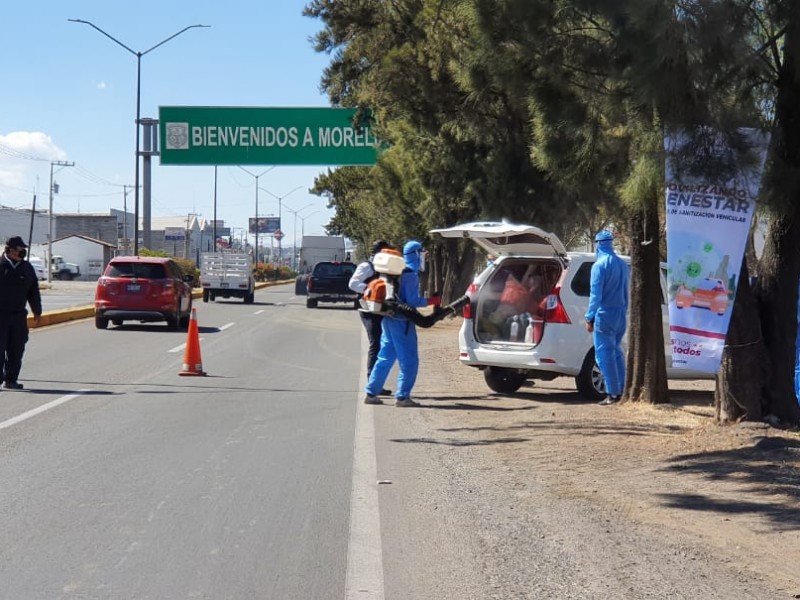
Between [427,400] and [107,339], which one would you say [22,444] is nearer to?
[427,400]

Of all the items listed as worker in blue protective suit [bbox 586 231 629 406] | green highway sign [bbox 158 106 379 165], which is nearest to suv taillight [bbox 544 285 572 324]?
worker in blue protective suit [bbox 586 231 629 406]

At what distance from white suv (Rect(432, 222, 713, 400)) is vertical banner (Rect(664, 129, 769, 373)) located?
3596mm

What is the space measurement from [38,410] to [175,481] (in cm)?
411

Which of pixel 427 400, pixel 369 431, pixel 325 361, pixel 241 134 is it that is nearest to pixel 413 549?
pixel 369 431

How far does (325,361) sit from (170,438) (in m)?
8.49

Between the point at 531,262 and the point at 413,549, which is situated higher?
the point at 531,262

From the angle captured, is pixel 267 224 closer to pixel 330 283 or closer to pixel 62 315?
pixel 330 283

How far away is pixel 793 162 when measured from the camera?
357 inches

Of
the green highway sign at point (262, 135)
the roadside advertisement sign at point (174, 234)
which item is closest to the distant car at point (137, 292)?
the green highway sign at point (262, 135)

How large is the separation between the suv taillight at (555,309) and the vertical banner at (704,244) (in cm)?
383

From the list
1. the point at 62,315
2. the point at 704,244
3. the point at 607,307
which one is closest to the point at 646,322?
the point at 607,307

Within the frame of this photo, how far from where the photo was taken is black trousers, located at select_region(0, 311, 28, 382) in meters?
13.2

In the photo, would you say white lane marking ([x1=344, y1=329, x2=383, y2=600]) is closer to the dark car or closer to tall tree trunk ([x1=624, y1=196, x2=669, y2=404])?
tall tree trunk ([x1=624, y1=196, x2=669, y2=404])

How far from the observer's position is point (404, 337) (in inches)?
482
